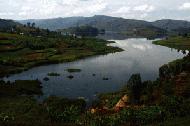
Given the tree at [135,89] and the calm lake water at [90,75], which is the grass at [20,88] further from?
the tree at [135,89]

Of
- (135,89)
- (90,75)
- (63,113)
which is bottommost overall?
(90,75)

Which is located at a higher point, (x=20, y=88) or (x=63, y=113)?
(x=63, y=113)

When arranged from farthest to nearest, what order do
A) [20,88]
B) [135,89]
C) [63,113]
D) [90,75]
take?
1. [90,75]
2. [20,88]
3. [135,89]
4. [63,113]

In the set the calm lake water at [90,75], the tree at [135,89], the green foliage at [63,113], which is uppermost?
the tree at [135,89]

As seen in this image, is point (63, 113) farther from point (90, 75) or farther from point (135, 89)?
point (90, 75)

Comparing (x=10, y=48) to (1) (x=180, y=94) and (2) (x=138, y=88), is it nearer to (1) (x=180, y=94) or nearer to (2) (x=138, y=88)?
(2) (x=138, y=88)

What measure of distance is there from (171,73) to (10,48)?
11428 centimetres

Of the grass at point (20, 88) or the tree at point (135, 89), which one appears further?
the grass at point (20, 88)

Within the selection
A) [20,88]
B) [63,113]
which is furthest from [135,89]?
[20,88]

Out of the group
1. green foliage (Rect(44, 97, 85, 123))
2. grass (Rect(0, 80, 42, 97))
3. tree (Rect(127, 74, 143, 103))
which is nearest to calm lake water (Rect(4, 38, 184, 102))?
grass (Rect(0, 80, 42, 97))

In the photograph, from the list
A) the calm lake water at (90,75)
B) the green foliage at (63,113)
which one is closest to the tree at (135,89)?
the green foliage at (63,113)

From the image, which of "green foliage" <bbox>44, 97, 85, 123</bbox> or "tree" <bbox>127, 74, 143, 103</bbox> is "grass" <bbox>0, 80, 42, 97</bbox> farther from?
"tree" <bbox>127, 74, 143, 103</bbox>

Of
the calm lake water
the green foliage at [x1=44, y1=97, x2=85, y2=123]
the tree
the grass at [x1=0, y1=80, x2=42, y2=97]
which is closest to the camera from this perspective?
the green foliage at [x1=44, y1=97, x2=85, y2=123]

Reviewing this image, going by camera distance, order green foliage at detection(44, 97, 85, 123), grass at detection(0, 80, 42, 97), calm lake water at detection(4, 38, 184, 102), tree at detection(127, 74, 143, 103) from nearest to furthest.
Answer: green foliage at detection(44, 97, 85, 123) < tree at detection(127, 74, 143, 103) < grass at detection(0, 80, 42, 97) < calm lake water at detection(4, 38, 184, 102)
